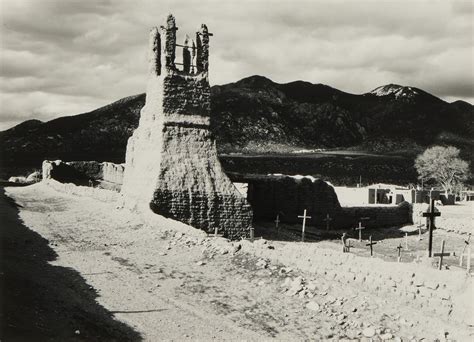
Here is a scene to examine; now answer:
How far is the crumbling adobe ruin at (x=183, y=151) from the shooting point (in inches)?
920

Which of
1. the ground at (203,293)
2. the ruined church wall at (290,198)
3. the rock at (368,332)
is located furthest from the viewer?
the ruined church wall at (290,198)

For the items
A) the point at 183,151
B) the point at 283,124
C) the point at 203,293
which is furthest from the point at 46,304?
the point at 283,124

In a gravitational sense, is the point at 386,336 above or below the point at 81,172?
below

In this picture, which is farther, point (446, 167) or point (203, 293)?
point (446, 167)

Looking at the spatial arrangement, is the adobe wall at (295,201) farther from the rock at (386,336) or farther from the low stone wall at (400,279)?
the rock at (386,336)

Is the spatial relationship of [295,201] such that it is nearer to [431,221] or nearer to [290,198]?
[290,198]

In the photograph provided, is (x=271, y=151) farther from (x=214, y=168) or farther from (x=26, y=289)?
(x=26, y=289)

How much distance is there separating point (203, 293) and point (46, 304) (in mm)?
4492

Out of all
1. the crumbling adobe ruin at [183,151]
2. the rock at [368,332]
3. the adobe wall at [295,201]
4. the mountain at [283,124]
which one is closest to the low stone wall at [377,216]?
the adobe wall at [295,201]

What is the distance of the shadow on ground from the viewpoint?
9688 mm

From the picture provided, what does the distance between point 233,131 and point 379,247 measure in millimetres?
75350

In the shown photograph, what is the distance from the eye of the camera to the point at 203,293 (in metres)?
14.7

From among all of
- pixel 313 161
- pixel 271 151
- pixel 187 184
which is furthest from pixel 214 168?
pixel 271 151

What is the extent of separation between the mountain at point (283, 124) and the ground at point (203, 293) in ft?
203
